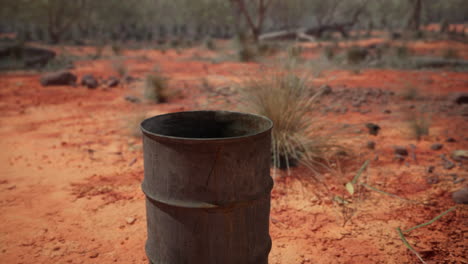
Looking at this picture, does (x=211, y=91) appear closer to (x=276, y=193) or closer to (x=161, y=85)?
(x=161, y=85)

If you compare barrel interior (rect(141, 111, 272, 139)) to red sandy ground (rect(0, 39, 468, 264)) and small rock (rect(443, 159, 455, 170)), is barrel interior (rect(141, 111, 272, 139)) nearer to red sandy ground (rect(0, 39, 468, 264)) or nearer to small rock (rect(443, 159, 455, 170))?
red sandy ground (rect(0, 39, 468, 264))

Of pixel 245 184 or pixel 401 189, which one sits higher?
pixel 245 184

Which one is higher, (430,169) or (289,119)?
(289,119)

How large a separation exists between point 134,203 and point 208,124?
4.45 feet

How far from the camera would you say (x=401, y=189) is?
2941mm

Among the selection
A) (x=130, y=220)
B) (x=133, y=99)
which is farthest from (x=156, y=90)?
(x=130, y=220)

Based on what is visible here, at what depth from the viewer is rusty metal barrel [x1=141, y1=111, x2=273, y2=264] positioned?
4.32 ft

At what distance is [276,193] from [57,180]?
1982 mm

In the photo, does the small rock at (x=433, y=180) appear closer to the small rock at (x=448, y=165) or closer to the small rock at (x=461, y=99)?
the small rock at (x=448, y=165)

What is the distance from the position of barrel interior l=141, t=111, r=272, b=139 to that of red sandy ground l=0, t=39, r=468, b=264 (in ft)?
2.88

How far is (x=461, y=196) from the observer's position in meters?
2.67

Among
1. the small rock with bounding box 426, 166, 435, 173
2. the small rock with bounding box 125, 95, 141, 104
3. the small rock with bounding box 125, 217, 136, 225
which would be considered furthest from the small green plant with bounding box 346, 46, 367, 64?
the small rock with bounding box 125, 217, 136, 225

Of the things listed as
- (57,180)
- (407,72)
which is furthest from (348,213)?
(407,72)

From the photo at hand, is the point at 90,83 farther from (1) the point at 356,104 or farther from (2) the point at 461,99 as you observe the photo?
(2) the point at 461,99
